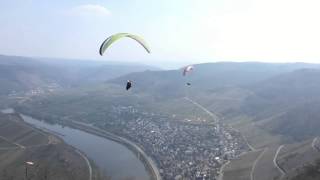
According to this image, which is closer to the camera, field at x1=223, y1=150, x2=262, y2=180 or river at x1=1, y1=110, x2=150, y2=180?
field at x1=223, y1=150, x2=262, y2=180

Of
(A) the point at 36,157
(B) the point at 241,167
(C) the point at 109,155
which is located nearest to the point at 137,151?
(C) the point at 109,155

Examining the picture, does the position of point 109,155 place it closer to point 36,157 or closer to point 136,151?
point 136,151

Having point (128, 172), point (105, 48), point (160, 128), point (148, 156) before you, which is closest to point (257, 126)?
point (160, 128)

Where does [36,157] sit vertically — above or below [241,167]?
below

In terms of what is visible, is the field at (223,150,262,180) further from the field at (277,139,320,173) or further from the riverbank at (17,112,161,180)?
the riverbank at (17,112,161,180)

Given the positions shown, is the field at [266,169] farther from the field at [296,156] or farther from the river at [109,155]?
the river at [109,155]

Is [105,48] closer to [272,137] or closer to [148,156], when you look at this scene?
[148,156]

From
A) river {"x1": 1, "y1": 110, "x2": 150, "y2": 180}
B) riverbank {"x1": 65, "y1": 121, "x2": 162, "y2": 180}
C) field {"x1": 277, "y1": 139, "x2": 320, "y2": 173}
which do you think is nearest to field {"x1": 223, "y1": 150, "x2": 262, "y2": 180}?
field {"x1": 277, "y1": 139, "x2": 320, "y2": 173}

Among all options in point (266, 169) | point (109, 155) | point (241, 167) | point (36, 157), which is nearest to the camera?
point (266, 169)
